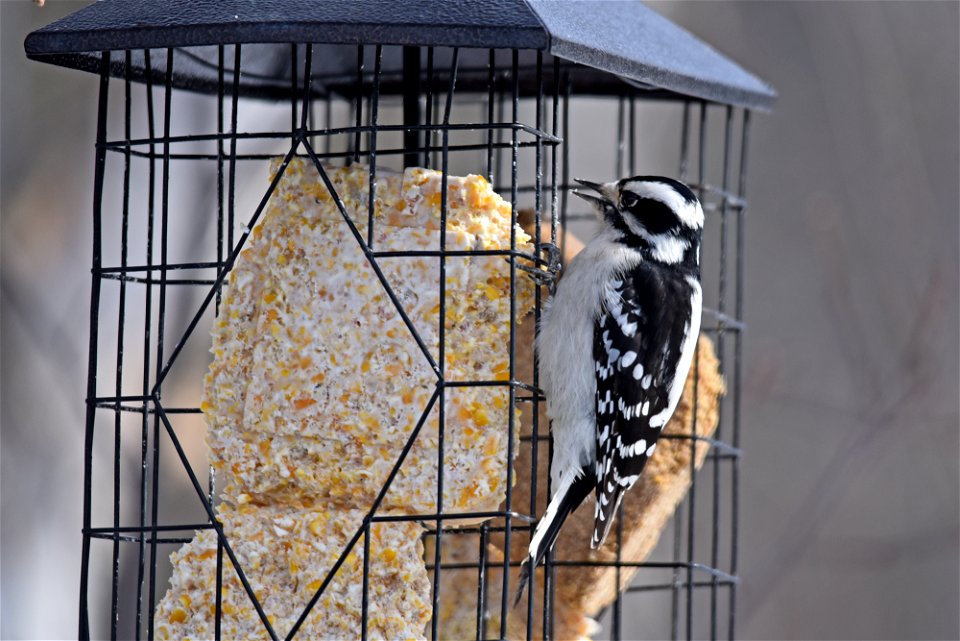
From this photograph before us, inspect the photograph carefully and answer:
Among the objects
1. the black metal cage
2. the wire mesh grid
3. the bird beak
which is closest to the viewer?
the black metal cage

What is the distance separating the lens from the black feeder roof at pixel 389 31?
3.06 m

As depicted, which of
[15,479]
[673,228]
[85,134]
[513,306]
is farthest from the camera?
[85,134]

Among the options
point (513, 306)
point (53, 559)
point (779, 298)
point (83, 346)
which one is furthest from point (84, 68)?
point (779, 298)

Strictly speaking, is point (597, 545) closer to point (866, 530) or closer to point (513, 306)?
point (513, 306)

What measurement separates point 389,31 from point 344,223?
2.16ft

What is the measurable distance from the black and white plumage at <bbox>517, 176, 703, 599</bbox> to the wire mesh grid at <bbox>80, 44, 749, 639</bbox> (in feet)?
0.50

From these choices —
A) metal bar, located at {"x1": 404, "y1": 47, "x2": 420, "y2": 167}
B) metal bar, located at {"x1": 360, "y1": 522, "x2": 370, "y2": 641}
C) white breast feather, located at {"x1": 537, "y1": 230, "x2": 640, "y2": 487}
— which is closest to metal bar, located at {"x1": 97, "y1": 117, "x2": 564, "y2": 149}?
metal bar, located at {"x1": 404, "y1": 47, "x2": 420, "y2": 167}

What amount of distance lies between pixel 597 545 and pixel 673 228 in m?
0.96

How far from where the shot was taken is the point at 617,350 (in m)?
4.17

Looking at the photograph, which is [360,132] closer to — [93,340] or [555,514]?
[93,340]

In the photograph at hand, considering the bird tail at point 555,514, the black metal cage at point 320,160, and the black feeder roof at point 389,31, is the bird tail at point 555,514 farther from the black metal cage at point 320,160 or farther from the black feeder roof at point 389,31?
the black feeder roof at point 389,31

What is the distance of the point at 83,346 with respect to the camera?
573 cm

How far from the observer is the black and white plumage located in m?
4.04

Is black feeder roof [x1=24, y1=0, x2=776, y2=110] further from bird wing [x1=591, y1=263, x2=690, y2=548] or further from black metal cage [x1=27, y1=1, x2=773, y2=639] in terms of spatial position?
bird wing [x1=591, y1=263, x2=690, y2=548]
